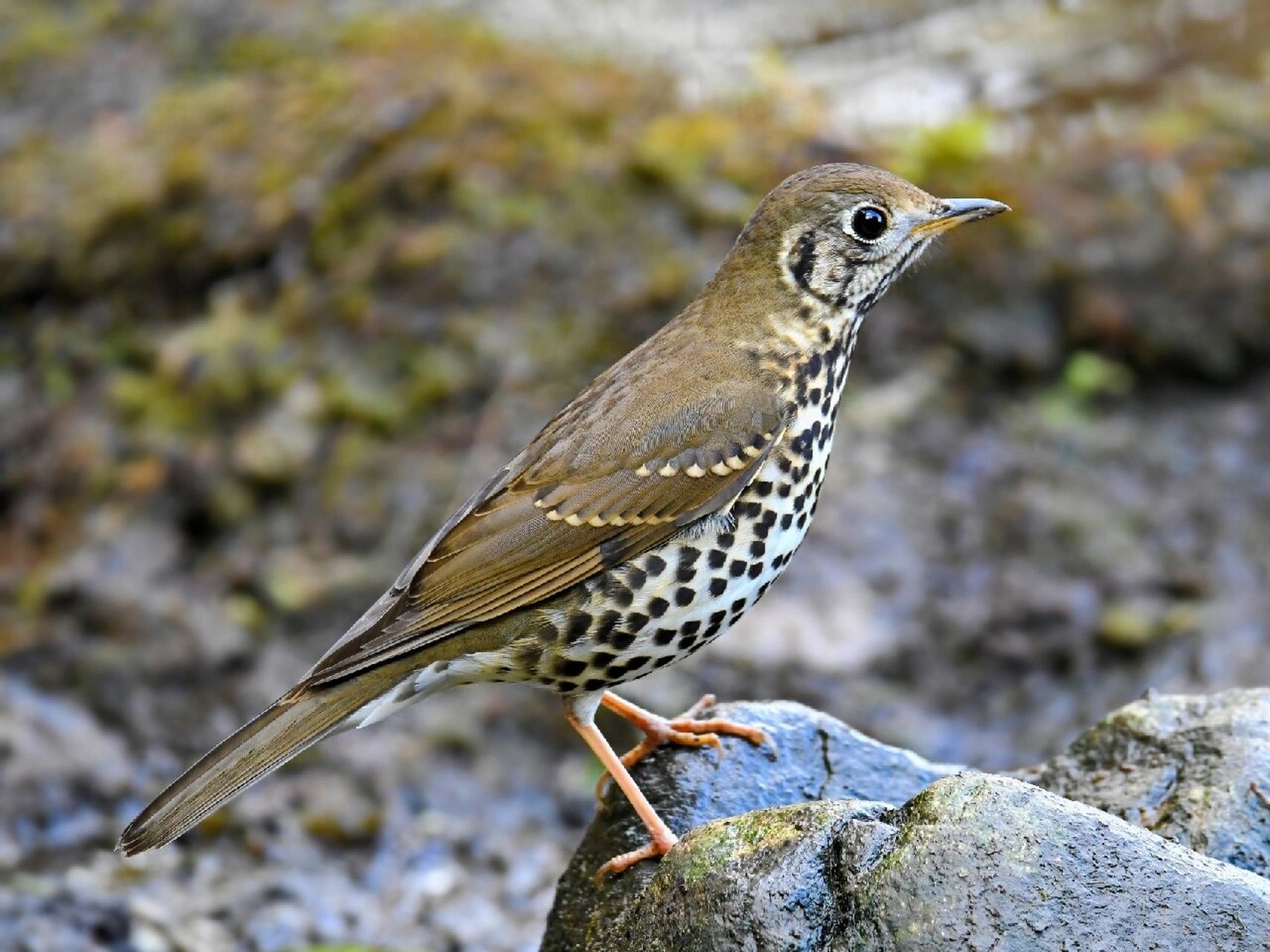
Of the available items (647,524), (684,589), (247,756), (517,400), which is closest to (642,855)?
(684,589)

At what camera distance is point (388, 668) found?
453cm

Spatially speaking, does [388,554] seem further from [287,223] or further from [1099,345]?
[1099,345]

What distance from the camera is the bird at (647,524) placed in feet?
14.6

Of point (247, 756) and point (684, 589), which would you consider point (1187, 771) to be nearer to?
point (684, 589)

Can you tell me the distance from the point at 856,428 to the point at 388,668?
4256 millimetres

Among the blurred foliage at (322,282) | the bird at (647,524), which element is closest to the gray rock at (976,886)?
the bird at (647,524)

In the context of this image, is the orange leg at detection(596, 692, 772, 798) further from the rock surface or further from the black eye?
A: the black eye

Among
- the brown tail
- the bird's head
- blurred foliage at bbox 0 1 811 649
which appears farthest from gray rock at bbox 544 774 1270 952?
blurred foliage at bbox 0 1 811 649

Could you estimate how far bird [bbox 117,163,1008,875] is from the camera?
446 cm

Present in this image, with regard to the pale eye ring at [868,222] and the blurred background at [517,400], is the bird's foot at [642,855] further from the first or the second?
the blurred background at [517,400]

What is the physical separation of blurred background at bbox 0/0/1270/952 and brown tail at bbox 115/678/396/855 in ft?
7.22

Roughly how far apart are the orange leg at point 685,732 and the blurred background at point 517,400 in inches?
68.7

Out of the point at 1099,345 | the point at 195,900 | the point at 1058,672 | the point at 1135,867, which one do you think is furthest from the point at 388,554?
the point at 1135,867

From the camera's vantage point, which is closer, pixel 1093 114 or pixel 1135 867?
pixel 1135 867
